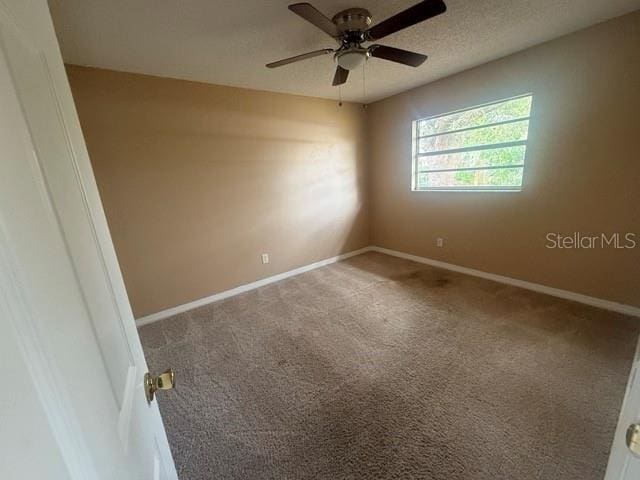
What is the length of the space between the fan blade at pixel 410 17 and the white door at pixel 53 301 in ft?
5.08

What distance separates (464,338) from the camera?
2164 millimetres

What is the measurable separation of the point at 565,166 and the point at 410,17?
212 centimetres

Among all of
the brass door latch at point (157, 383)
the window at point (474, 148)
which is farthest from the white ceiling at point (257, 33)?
the brass door latch at point (157, 383)

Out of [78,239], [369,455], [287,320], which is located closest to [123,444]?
[78,239]

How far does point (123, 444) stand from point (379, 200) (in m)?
4.27

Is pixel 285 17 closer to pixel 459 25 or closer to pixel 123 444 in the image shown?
pixel 459 25

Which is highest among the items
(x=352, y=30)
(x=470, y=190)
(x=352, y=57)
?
(x=352, y=30)

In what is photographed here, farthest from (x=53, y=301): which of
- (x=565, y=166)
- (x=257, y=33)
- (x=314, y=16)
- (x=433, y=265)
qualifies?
(x=433, y=265)

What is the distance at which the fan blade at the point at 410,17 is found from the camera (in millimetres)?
1358

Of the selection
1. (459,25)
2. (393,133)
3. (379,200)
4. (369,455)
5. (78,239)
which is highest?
(459,25)

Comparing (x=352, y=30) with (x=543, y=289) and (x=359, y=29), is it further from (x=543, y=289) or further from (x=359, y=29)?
(x=543, y=289)

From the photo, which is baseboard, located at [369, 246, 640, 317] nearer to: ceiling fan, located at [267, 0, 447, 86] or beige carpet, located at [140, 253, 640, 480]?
beige carpet, located at [140, 253, 640, 480]

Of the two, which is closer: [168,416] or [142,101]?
[168,416]

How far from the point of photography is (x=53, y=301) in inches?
13.8
